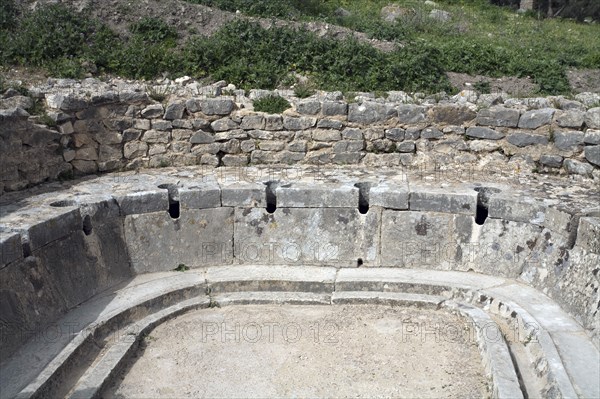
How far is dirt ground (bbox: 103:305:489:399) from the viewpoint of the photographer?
18.2 ft

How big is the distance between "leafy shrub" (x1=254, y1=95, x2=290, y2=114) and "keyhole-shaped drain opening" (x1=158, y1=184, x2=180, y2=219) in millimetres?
1975

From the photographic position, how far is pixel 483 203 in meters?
7.69

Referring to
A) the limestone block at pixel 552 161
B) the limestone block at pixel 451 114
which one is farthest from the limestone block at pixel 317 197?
the limestone block at pixel 552 161

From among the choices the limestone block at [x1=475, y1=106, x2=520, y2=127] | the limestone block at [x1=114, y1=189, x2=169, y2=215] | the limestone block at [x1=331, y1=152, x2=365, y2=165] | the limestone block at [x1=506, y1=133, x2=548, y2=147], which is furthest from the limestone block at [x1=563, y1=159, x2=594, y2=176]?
the limestone block at [x1=114, y1=189, x2=169, y2=215]

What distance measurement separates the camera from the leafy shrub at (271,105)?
29.9ft

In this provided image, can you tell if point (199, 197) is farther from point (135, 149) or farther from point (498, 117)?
point (498, 117)

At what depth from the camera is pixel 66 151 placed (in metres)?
8.32

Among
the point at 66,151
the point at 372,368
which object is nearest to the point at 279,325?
the point at 372,368

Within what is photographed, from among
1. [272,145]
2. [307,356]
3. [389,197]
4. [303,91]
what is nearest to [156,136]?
[272,145]

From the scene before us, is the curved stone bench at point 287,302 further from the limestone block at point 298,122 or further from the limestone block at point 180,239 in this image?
the limestone block at point 298,122

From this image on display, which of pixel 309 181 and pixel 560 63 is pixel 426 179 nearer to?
pixel 309 181

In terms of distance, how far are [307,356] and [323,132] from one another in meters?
3.80

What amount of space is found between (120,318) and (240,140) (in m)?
3.46

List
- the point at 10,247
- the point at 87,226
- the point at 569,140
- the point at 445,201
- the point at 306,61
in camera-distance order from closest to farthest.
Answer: the point at 10,247 < the point at 87,226 < the point at 445,201 < the point at 569,140 < the point at 306,61
